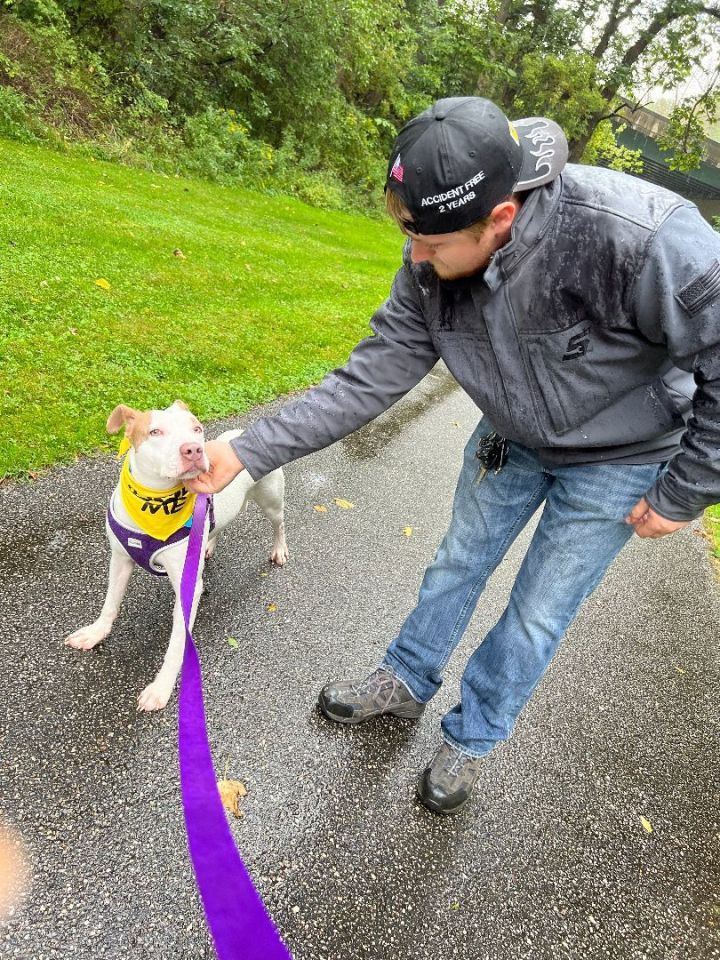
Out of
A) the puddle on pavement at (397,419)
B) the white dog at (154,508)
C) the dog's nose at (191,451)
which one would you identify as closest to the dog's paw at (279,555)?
the white dog at (154,508)

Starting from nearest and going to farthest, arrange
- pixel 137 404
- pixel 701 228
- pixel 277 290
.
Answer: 1. pixel 701 228
2. pixel 137 404
3. pixel 277 290

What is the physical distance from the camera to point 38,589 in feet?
10.1

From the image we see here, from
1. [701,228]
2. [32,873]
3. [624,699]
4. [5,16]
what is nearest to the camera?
[701,228]

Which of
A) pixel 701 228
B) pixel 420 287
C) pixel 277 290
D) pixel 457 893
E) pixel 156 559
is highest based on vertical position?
pixel 701 228

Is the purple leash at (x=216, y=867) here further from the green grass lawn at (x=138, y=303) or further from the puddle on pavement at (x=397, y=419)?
the puddle on pavement at (x=397, y=419)

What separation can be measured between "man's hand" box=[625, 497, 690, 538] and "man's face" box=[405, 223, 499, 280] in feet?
3.08

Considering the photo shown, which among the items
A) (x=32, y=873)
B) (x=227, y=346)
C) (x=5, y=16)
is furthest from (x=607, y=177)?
(x=5, y=16)

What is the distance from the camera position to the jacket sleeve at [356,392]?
2332 millimetres

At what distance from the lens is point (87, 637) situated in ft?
9.42

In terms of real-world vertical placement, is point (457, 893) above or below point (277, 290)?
above

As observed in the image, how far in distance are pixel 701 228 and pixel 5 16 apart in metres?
15.7

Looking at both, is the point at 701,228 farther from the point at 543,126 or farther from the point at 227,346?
the point at 227,346

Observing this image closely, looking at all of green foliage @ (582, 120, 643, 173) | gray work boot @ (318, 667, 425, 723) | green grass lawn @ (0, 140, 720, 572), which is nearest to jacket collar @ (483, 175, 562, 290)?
gray work boot @ (318, 667, 425, 723)

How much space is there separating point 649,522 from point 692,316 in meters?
0.68
